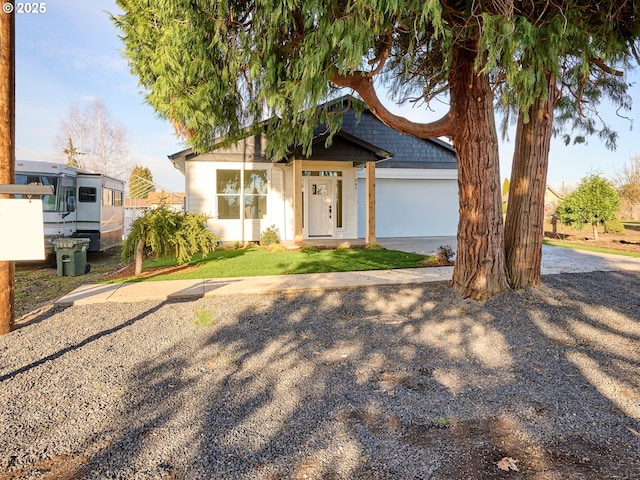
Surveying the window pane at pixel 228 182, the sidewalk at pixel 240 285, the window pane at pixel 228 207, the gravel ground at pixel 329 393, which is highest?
the window pane at pixel 228 182

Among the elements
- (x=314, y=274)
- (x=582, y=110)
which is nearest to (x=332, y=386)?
(x=314, y=274)

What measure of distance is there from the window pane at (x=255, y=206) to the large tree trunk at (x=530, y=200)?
940cm

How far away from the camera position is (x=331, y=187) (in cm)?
1523

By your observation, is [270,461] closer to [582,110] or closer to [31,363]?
[31,363]

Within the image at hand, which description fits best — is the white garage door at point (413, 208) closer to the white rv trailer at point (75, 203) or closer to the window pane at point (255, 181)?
the window pane at point (255, 181)

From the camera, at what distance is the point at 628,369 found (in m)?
3.73

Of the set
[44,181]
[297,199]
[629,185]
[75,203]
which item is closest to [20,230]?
[44,181]

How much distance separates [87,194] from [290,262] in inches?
258

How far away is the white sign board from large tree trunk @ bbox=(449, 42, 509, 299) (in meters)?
5.49

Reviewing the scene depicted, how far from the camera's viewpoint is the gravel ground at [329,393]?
7.75 feet

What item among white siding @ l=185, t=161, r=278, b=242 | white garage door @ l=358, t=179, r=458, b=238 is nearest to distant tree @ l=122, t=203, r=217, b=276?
white siding @ l=185, t=161, r=278, b=242

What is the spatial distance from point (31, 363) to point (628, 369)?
5665mm

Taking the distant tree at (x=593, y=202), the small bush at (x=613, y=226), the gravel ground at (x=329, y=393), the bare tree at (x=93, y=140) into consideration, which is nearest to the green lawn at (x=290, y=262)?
the gravel ground at (x=329, y=393)

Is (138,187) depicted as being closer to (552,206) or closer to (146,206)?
(146,206)
